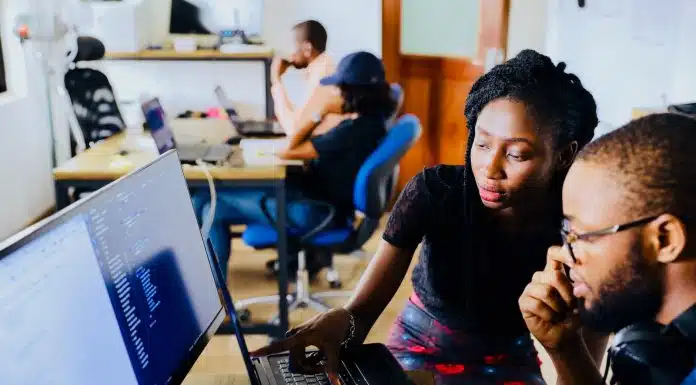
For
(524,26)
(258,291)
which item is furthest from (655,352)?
(524,26)

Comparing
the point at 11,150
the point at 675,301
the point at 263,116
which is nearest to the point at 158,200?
the point at 675,301

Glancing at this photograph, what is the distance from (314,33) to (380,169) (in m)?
1.14

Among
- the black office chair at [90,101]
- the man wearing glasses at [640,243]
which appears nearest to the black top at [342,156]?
the black office chair at [90,101]

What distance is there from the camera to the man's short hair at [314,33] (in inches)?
138

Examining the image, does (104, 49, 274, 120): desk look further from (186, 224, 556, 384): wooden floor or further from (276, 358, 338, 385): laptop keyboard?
(276, 358, 338, 385): laptop keyboard

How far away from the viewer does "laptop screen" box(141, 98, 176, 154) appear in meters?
2.52

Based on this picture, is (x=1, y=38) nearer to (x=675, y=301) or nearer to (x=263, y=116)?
(x=263, y=116)

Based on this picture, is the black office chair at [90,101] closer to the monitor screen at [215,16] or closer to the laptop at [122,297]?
the monitor screen at [215,16]

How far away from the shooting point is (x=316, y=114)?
2.91 metres

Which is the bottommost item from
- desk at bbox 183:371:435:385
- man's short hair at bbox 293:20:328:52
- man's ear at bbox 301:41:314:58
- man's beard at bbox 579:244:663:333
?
desk at bbox 183:371:435:385

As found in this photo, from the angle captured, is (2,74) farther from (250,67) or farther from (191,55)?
(250,67)

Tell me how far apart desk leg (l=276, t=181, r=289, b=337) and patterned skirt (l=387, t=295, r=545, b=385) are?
1.30m

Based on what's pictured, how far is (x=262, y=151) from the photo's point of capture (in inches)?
113

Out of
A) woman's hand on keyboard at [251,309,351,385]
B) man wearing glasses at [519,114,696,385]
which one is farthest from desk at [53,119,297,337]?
man wearing glasses at [519,114,696,385]
